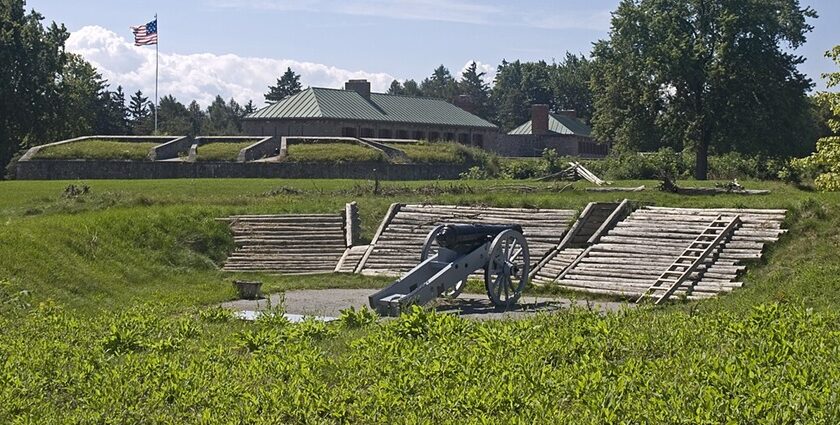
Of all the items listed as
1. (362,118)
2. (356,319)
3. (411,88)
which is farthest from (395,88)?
(356,319)

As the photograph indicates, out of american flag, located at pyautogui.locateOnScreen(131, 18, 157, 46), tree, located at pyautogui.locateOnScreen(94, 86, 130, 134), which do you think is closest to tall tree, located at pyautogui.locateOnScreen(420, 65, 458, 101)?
tree, located at pyautogui.locateOnScreen(94, 86, 130, 134)

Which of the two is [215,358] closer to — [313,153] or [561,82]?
[313,153]

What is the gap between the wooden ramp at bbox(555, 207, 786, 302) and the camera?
2002cm

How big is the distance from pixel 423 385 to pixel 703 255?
1258 centimetres

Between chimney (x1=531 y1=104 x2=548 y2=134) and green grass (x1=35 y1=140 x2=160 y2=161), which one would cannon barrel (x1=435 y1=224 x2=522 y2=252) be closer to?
green grass (x1=35 y1=140 x2=160 y2=161)

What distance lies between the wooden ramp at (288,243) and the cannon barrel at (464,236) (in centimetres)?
574

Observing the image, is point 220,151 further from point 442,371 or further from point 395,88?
point 395,88

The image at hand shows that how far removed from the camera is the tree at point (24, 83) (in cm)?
5512

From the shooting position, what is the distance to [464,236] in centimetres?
1822

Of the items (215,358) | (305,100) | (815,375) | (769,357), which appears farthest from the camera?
(305,100)

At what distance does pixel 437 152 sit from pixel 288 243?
23.1 metres

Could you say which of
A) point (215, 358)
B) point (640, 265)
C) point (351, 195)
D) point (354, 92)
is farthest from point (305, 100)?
point (215, 358)

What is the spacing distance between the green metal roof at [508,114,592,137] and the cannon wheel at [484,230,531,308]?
60343 millimetres

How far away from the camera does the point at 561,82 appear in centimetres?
11312
